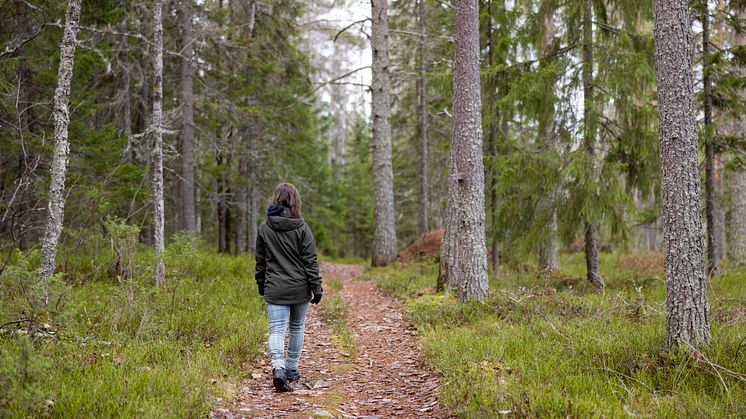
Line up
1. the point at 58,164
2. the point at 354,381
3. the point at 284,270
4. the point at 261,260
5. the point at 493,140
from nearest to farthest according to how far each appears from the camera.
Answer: the point at 284,270, the point at 261,260, the point at 354,381, the point at 58,164, the point at 493,140

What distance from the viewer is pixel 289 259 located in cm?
569

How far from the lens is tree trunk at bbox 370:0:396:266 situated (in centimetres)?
1597

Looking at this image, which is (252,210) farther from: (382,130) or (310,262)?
(310,262)

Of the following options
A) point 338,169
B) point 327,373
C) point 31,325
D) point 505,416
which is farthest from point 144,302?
point 338,169

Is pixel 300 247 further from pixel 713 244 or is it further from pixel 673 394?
pixel 713 244

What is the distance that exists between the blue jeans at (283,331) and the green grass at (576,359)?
170cm

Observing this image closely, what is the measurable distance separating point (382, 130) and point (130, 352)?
39.2 feet

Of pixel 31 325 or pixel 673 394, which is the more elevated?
pixel 31 325

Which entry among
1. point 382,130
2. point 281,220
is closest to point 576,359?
point 281,220

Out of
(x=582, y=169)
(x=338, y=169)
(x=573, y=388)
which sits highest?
(x=338, y=169)

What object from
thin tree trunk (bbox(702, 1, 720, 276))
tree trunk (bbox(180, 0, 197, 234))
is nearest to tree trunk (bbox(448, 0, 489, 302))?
thin tree trunk (bbox(702, 1, 720, 276))

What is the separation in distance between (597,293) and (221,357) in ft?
24.4

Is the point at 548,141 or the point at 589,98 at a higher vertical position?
the point at 589,98

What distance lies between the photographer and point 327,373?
638cm
